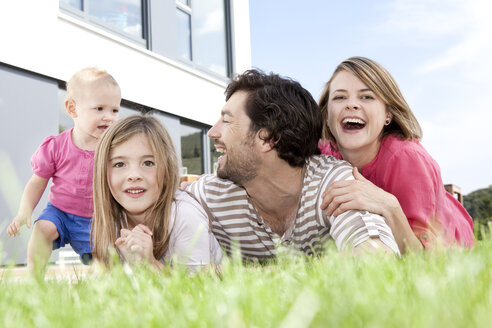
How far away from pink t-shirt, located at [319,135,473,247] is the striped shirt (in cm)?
29

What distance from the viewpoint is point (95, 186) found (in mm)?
3154

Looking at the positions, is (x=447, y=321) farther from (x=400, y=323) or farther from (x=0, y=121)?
(x=0, y=121)

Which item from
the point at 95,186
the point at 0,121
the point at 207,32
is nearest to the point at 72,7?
the point at 0,121

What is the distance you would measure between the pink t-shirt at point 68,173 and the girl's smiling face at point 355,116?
1.92 meters

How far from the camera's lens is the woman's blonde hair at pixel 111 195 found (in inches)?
119

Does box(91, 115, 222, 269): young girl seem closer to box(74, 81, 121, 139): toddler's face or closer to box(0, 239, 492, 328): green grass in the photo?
box(74, 81, 121, 139): toddler's face

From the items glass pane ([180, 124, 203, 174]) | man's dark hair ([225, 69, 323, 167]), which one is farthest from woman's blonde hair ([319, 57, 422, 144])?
glass pane ([180, 124, 203, 174])

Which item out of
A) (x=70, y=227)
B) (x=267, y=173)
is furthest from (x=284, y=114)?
(x=70, y=227)

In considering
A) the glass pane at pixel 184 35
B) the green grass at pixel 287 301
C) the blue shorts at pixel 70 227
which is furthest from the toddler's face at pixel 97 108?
the glass pane at pixel 184 35

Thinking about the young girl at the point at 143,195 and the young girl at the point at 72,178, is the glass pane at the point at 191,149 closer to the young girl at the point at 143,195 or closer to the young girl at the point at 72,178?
the young girl at the point at 72,178

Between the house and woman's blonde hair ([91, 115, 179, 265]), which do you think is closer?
woman's blonde hair ([91, 115, 179, 265])

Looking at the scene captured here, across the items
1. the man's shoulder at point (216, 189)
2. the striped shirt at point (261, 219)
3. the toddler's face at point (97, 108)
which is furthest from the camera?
the toddler's face at point (97, 108)

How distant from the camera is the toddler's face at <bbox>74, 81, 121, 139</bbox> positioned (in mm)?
4074

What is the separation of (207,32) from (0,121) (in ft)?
19.8
